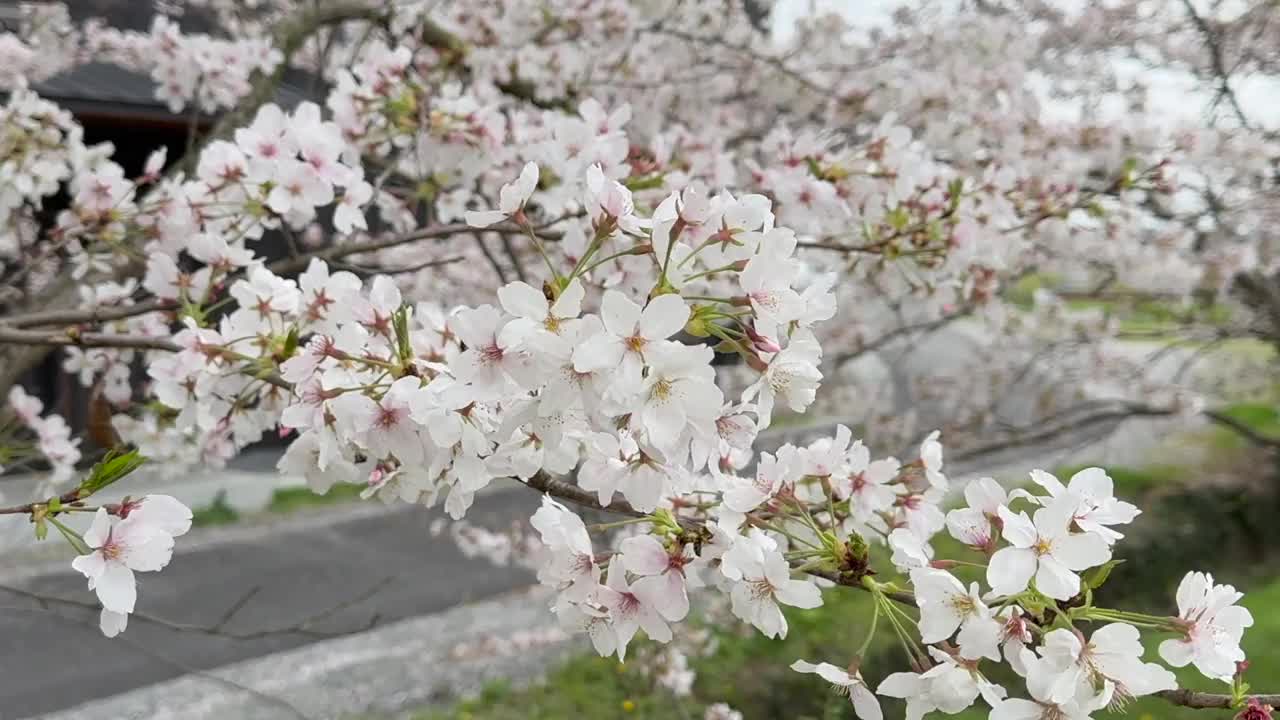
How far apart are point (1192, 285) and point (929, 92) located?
243 centimetres

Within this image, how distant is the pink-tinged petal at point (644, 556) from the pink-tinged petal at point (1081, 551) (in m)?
0.38

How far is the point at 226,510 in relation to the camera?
7.44m

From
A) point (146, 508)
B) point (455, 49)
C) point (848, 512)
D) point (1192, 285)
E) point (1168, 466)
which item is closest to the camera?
point (146, 508)

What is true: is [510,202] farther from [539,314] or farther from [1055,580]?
[1055,580]

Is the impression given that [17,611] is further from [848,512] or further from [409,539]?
[409,539]

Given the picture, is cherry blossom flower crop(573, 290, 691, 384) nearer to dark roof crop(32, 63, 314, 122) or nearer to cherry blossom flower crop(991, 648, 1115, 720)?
cherry blossom flower crop(991, 648, 1115, 720)

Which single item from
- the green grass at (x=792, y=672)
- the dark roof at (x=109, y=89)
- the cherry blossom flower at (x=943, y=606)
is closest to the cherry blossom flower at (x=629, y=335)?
the cherry blossom flower at (x=943, y=606)

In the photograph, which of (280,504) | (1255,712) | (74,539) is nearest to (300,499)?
(280,504)

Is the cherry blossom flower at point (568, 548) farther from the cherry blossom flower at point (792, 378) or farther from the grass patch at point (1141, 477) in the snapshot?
the grass patch at point (1141, 477)

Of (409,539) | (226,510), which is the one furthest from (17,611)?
(226,510)

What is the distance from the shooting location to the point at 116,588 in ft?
3.22

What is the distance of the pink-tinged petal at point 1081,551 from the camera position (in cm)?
92

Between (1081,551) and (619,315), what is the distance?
1.63 feet

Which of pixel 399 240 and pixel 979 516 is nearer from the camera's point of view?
pixel 979 516
